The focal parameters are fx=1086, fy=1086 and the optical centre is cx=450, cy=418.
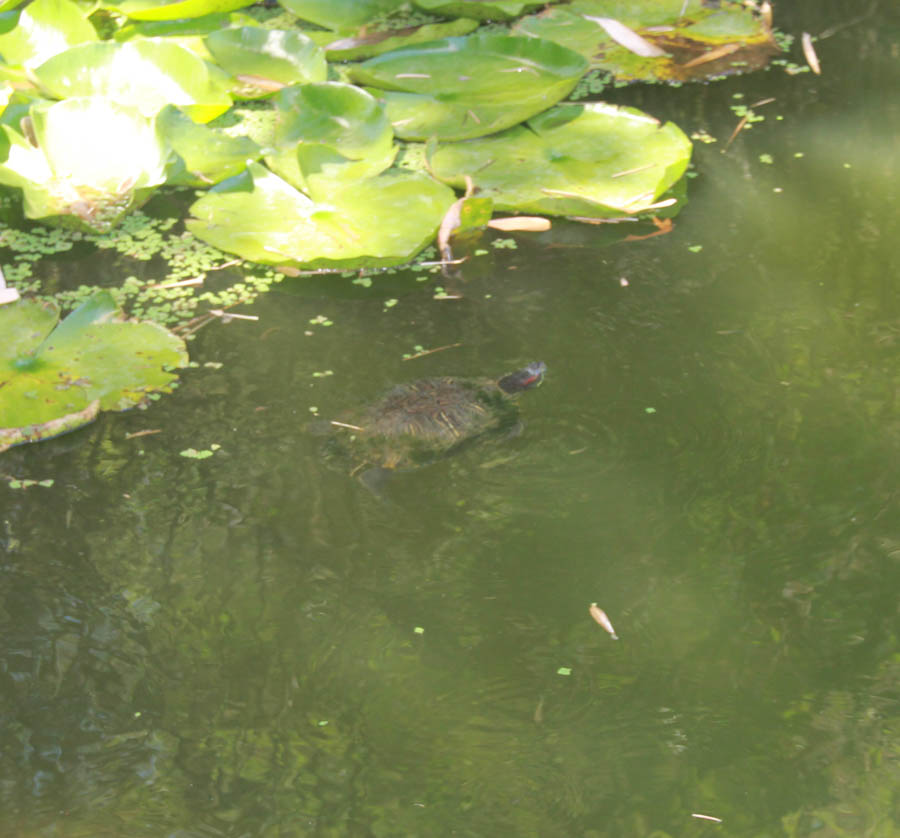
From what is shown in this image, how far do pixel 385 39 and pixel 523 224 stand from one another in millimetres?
1056

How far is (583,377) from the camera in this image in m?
2.17

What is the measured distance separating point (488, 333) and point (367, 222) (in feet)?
1.41

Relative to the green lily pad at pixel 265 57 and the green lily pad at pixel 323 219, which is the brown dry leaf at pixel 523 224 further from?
the green lily pad at pixel 265 57

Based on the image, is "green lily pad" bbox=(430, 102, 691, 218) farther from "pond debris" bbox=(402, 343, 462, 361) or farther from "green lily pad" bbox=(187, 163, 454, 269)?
"pond debris" bbox=(402, 343, 462, 361)

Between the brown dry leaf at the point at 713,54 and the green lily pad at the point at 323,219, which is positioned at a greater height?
the green lily pad at the point at 323,219

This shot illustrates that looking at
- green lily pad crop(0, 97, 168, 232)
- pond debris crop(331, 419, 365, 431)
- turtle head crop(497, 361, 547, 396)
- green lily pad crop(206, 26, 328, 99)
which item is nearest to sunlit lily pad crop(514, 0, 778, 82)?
green lily pad crop(206, 26, 328, 99)

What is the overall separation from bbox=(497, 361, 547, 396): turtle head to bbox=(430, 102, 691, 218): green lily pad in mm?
627

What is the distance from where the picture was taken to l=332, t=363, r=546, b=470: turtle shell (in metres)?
1.97

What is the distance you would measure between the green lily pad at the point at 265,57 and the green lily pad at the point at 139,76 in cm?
Result: 13

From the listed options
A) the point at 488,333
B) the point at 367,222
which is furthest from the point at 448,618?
the point at 367,222

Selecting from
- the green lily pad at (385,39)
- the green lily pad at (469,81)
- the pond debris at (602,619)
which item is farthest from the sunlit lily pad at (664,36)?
the pond debris at (602,619)

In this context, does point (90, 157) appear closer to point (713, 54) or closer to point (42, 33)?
point (42, 33)

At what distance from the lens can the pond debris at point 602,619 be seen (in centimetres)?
167

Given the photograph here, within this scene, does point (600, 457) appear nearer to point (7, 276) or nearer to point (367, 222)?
point (367, 222)
